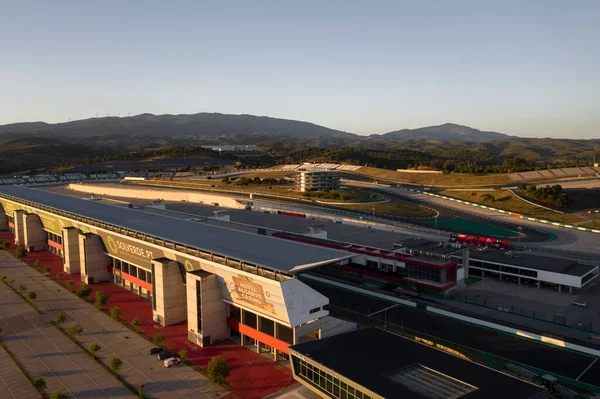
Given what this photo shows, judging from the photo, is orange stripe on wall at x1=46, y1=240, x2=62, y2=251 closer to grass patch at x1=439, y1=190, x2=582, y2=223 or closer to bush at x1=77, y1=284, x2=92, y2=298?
bush at x1=77, y1=284, x2=92, y2=298

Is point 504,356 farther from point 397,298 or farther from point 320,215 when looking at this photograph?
point 320,215

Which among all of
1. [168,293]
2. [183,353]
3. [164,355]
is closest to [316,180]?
[168,293]

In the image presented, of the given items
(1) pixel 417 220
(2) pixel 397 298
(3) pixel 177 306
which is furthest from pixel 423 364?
(1) pixel 417 220

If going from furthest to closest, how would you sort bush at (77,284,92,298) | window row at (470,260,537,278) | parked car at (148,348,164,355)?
window row at (470,260,537,278), bush at (77,284,92,298), parked car at (148,348,164,355)

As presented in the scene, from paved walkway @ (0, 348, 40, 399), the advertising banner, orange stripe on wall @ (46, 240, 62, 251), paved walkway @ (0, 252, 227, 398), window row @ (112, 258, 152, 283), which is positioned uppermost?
the advertising banner

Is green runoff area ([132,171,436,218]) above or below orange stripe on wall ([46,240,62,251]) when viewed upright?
above

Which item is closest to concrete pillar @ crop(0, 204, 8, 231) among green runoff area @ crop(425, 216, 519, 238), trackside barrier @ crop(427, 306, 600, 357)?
green runoff area @ crop(425, 216, 519, 238)
